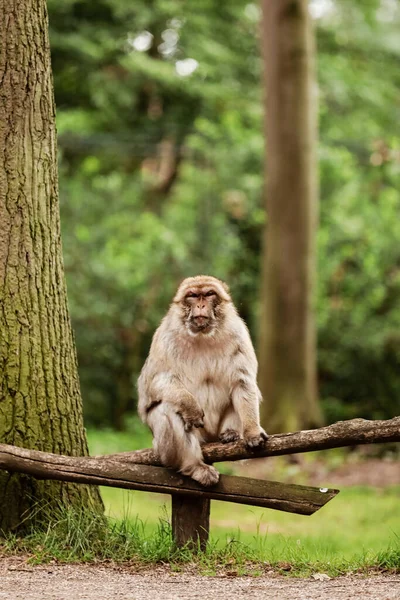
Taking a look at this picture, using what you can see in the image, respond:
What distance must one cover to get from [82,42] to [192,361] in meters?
12.8

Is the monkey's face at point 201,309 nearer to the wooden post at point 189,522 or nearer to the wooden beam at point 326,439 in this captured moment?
the wooden beam at point 326,439

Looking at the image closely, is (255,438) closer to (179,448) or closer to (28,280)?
(179,448)

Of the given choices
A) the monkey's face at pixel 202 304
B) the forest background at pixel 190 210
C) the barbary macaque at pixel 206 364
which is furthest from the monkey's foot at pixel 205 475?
the forest background at pixel 190 210

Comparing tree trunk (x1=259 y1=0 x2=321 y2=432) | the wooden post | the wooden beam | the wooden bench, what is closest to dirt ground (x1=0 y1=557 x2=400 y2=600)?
the wooden post

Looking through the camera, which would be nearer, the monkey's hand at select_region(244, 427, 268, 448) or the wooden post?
the monkey's hand at select_region(244, 427, 268, 448)

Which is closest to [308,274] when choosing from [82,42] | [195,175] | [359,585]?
[195,175]

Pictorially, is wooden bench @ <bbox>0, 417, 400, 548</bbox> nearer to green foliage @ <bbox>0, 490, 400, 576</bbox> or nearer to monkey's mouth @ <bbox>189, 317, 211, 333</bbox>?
green foliage @ <bbox>0, 490, 400, 576</bbox>

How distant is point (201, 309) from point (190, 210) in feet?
37.1

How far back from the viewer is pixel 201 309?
600 centimetres

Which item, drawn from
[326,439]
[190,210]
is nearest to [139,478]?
[326,439]

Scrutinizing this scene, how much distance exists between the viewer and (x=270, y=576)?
555 cm

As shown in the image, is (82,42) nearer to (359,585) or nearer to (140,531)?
(140,531)

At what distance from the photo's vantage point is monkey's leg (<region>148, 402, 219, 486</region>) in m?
5.66

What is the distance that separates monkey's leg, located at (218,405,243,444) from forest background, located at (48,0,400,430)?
9212 mm
